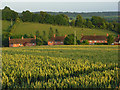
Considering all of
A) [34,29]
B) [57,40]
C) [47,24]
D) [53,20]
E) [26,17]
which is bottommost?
[57,40]

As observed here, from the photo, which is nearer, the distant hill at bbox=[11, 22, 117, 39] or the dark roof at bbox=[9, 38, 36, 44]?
the dark roof at bbox=[9, 38, 36, 44]

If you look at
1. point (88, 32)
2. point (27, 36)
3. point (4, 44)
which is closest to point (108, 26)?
point (88, 32)

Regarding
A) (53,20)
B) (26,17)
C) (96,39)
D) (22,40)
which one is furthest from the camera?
(53,20)

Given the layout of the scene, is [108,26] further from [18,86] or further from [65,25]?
[18,86]

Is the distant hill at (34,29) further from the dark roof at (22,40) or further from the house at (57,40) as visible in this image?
the dark roof at (22,40)

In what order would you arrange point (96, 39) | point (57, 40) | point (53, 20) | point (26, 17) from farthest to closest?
point (53, 20), point (26, 17), point (96, 39), point (57, 40)

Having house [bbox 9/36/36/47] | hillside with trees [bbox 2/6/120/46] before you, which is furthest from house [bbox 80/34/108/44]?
house [bbox 9/36/36/47]

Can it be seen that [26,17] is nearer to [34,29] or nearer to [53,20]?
[53,20]

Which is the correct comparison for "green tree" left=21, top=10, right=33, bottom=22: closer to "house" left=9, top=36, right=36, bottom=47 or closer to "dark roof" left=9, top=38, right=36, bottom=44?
"house" left=9, top=36, right=36, bottom=47

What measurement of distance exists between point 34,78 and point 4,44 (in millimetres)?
87812

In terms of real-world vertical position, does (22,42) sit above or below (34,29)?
below

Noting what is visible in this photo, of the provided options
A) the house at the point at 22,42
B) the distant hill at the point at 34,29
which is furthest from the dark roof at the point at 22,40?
the distant hill at the point at 34,29

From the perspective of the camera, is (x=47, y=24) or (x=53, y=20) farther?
(x=53, y=20)

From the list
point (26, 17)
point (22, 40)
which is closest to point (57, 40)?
point (22, 40)
